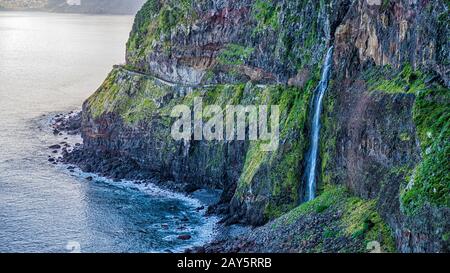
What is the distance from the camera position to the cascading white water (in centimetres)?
6538

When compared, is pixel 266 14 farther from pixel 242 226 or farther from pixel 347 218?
pixel 347 218

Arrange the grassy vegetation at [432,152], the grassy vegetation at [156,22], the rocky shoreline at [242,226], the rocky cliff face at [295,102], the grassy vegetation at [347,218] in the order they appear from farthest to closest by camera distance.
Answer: the grassy vegetation at [156,22]
the rocky shoreline at [242,226]
the grassy vegetation at [347,218]
the rocky cliff face at [295,102]
the grassy vegetation at [432,152]

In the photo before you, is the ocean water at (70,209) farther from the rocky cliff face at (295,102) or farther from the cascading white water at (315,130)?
the cascading white water at (315,130)

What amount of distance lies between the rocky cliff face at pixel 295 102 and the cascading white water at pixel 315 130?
3.43ft

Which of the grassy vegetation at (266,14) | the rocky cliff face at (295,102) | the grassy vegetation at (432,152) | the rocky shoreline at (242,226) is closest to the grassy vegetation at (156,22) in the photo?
the rocky cliff face at (295,102)

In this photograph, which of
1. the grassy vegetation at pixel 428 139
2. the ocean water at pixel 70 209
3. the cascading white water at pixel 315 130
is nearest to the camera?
the grassy vegetation at pixel 428 139

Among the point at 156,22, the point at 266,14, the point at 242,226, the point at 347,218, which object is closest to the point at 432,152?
the point at 347,218

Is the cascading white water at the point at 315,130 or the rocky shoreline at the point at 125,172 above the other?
the cascading white water at the point at 315,130

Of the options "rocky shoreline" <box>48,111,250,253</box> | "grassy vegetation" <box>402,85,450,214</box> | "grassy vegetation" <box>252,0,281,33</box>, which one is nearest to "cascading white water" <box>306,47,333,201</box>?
"rocky shoreline" <box>48,111,250,253</box>

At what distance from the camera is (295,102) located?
72.8 m

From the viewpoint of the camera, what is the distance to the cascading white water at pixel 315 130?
65375 millimetres
